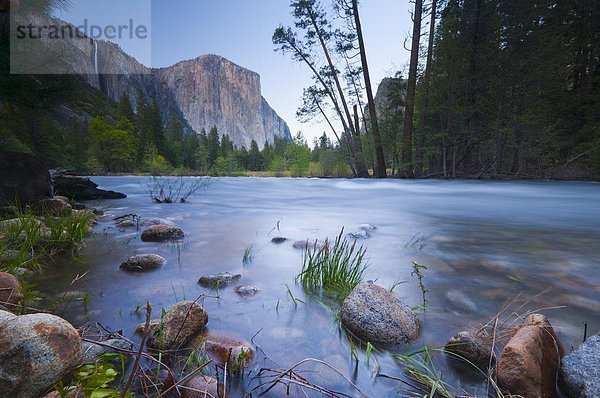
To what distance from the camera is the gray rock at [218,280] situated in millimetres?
2489

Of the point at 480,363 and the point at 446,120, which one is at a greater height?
the point at 446,120

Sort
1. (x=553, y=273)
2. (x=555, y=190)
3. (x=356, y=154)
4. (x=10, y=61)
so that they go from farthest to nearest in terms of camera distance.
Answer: (x=356, y=154)
(x=555, y=190)
(x=10, y=61)
(x=553, y=273)

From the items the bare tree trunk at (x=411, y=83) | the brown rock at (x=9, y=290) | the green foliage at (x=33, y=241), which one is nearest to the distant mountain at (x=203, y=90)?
the bare tree trunk at (x=411, y=83)

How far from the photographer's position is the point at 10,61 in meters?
3.76

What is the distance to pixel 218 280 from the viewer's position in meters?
2.48

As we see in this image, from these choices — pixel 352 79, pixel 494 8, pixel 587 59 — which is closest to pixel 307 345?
pixel 494 8

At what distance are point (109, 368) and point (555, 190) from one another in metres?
12.2

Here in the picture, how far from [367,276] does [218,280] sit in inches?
56.9

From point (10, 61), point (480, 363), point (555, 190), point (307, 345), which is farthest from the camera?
point (555, 190)

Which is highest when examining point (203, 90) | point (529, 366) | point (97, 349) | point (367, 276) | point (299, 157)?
point (203, 90)

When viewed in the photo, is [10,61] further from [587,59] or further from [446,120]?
[587,59]

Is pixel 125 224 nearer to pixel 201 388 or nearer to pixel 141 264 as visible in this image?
pixel 141 264

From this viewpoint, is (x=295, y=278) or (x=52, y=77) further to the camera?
(x=52, y=77)

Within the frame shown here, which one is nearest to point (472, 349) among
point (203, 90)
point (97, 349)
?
point (97, 349)
